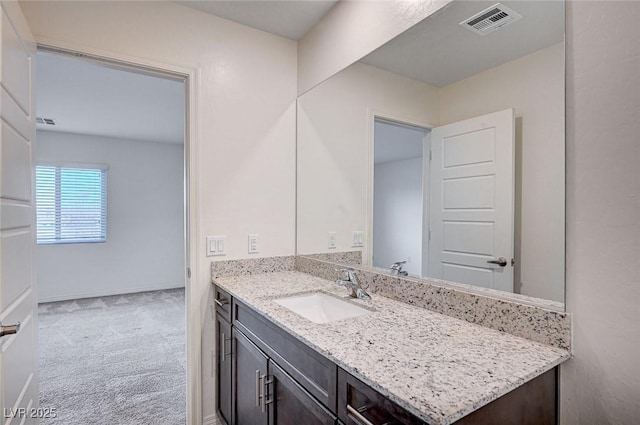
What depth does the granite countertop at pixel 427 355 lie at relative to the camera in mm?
771

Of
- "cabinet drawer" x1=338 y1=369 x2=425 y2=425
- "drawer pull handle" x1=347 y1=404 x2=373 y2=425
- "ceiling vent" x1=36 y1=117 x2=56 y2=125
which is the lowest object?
"drawer pull handle" x1=347 y1=404 x2=373 y2=425

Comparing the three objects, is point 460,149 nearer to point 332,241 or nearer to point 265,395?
point 332,241

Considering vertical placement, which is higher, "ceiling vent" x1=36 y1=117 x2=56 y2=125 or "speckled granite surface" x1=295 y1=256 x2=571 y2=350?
"ceiling vent" x1=36 y1=117 x2=56 y2=125

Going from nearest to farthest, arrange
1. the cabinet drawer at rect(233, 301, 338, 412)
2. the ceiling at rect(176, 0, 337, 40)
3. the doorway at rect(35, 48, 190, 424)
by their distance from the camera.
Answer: the cabinet drawer at rect(233, 301, 338, 412), the ceiling at rect(176, 0, 337, 40), the doorway at rect(35, 48, 190, 424)

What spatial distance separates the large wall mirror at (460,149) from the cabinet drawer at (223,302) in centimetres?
71

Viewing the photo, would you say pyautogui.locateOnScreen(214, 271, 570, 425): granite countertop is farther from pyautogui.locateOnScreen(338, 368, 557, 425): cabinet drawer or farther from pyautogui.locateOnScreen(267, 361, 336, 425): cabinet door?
pyautogui.locateOnScreen(267, 361, 336, 425): cabinet door

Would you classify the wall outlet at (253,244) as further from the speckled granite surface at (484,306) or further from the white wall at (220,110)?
the speckled granite surface at (484,306)

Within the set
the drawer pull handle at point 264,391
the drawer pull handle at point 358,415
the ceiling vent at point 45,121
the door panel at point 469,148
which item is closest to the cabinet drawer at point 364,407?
the drawer pull handle at point 358,415

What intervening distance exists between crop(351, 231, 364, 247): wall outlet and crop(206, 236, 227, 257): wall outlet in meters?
0.80

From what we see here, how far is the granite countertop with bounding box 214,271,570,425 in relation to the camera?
771 millimetres

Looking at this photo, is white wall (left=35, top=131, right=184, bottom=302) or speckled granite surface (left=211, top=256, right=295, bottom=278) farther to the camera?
white wall (left=35, top=131, right=184, bottom=302)

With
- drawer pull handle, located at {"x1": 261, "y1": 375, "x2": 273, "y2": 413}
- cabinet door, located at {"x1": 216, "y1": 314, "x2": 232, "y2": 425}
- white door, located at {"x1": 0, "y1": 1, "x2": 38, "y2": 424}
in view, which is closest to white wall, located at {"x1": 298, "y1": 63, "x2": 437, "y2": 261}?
cabinet door, located at {"x1": 216, "y1": 314, "x2": 232, "y2": 425}

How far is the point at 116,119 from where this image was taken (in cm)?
429

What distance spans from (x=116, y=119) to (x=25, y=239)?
346 centimetres
